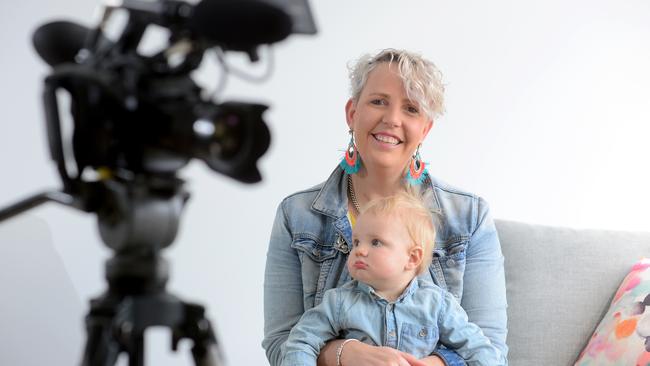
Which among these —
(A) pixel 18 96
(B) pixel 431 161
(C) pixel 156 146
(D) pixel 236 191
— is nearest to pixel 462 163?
(B) pixel 431 161

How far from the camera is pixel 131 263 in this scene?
93cm

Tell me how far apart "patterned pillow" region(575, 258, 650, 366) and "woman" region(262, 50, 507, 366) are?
356mm

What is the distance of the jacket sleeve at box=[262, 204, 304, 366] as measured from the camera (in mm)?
1958

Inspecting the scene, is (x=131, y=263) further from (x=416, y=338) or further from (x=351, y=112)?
(x=351, y=112)

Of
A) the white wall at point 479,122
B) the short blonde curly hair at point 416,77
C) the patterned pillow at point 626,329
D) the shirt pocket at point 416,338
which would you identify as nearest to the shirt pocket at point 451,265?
the shirt pocket at point 416,338

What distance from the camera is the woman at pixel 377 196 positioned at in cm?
192

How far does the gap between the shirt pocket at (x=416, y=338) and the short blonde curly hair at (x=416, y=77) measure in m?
0.50

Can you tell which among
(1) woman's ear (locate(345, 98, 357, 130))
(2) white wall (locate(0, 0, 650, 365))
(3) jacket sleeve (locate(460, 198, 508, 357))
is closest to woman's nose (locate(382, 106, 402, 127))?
(1) woman's ear (locate(345, 98, 357, 130))

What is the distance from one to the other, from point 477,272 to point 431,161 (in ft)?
2.78

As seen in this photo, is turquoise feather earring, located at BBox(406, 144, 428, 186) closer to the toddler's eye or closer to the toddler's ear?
the toddler's eye

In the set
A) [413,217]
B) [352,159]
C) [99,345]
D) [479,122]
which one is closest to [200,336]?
[99,345]

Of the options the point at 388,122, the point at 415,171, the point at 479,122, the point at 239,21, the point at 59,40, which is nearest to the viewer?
the point at 239,21

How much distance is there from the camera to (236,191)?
8.21 ft

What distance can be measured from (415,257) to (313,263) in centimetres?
30
